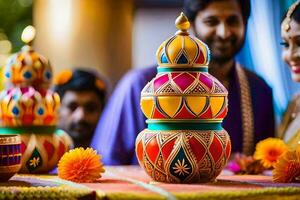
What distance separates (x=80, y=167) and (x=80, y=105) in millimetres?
1400

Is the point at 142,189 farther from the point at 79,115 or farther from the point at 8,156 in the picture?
the point at 79,115

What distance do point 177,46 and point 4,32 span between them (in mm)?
3563

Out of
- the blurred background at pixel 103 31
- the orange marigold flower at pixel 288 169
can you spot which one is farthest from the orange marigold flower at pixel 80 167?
the blurred background at pixel 103 31

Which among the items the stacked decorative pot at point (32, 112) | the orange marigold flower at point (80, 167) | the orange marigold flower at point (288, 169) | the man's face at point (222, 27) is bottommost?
the orange marigold flower at point (288, 169)

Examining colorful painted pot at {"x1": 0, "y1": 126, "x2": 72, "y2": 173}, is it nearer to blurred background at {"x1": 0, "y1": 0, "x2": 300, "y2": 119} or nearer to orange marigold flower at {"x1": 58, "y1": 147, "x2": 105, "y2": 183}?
orange marigold flower at {"x1": 58, "y1": 147, "x2": 105, "y2": 183}

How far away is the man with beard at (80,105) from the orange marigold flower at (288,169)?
56.0 inches

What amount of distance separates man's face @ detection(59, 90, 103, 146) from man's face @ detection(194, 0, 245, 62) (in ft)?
2.59

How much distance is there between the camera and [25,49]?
171 cm

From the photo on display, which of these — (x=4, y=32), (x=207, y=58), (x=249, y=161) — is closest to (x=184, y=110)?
(x=207, y=58)

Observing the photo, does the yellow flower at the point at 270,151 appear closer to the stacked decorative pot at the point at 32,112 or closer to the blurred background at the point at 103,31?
the stacked decorative pot at the point at 32,112

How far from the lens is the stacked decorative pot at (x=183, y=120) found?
1.39 metres

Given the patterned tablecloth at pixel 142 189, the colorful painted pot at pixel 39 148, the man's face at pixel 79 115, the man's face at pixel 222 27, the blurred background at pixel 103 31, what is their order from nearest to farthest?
1. the patterned tablecloth at pixel 142 189
2. the colorful painted pot at pixel 39 148
3. the man's face at pixel 222 27
4. the man's face at pixel 79 115
5. the blurred background at pixel 103 31

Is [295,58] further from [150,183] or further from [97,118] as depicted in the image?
[97,118]

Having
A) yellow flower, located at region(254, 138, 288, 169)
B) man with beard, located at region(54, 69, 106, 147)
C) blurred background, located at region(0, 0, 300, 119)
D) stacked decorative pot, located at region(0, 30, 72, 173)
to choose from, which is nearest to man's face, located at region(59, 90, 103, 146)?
man with beard, located at region(54, 69, 106, 147)
